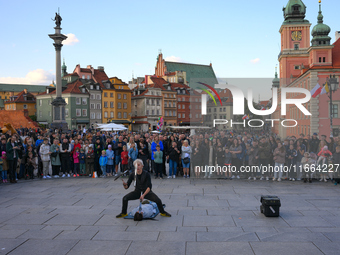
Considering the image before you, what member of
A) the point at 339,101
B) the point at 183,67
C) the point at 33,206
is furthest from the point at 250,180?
the point at 183,67

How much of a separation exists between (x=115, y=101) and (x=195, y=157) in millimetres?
69258

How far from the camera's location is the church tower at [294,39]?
67.5m

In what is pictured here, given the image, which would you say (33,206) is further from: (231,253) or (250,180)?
(250,180)

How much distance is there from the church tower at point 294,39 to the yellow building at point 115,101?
116 ft

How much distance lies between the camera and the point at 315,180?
15.5m

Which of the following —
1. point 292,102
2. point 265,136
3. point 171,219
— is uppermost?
point 292,102

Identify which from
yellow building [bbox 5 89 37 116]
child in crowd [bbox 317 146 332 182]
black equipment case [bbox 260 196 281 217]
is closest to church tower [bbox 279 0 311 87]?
child in crowd [bbox 317 146 332 182]

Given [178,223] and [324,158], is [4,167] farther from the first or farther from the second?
[324,158]

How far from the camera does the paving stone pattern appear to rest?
23.0 feet

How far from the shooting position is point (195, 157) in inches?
641

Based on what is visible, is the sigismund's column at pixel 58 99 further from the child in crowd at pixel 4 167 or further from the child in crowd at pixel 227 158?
the child in crowd at pixel 227 158

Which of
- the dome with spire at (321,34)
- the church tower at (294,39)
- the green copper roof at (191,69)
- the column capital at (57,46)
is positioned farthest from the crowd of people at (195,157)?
the green copper roof at (191,69)

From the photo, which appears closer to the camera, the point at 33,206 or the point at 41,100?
the point at 33,206

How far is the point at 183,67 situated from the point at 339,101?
106079 mm
